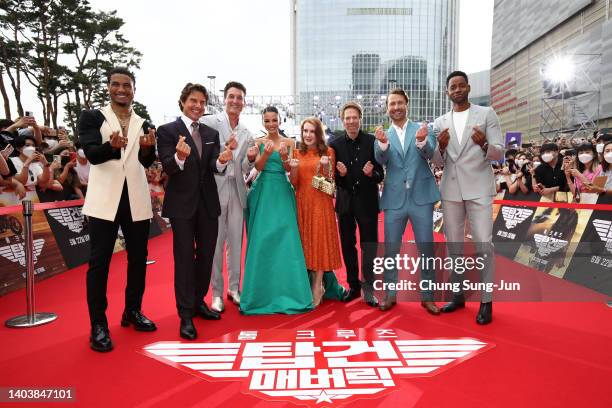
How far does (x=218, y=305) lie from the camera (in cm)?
389

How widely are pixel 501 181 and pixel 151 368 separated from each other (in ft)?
23.5

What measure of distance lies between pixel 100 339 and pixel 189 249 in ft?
2.88

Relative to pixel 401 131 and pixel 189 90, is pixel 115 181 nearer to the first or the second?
pixel 189 90

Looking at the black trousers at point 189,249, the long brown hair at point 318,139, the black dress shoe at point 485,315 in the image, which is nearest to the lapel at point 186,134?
the black trousers at point 189,249

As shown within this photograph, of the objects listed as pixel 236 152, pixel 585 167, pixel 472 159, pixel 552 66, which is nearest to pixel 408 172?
pixel 472 159

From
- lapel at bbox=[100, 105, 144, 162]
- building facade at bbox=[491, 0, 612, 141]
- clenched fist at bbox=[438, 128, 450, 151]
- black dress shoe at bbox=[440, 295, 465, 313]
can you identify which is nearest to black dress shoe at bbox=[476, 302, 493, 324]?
black dress shoe at bbox=[440, 295, 465, 313]

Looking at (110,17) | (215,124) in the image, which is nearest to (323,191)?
(215,124)

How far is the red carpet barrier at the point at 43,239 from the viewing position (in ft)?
15.3

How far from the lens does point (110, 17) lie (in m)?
21.0

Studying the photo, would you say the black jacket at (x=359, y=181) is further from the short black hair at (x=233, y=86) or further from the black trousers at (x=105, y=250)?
the black trousers at (x=105, y=250)

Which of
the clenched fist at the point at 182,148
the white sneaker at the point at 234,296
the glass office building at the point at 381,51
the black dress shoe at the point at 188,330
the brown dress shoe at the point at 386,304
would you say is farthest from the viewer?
the glass office building at the point at 381,51

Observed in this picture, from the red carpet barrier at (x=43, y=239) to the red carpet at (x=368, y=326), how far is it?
0.41 m

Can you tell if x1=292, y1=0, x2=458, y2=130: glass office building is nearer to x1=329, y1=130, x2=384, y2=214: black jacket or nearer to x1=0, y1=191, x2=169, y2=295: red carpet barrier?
x1=0, y1=191, x2=169, y2=295: red carpet barrier

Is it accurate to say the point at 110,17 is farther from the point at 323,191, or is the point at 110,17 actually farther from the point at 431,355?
the point at 431,355
